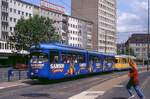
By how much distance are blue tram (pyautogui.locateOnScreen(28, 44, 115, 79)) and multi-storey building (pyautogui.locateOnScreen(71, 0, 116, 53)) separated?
13261 cm

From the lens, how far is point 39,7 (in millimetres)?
133375

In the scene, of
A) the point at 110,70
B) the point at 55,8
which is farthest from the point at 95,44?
the point at 110,70

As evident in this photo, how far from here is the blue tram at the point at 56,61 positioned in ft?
102

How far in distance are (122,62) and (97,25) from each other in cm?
10565

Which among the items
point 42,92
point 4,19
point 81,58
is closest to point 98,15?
point 4,19

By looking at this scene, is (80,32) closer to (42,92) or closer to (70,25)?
(70,25)

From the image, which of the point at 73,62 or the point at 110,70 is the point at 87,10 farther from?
the point at 73,62

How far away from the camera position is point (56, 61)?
3238 centimetres

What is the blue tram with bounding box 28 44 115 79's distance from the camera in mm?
31031

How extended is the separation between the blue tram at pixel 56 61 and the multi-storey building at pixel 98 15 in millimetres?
132608

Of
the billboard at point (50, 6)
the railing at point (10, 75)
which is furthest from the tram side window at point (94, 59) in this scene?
the billboard at point (50, 6)

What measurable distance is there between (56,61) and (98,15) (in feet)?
472

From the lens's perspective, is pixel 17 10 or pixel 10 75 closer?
pixel 10 75

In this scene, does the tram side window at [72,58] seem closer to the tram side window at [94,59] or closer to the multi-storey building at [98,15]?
the tram side window at [94,59]
